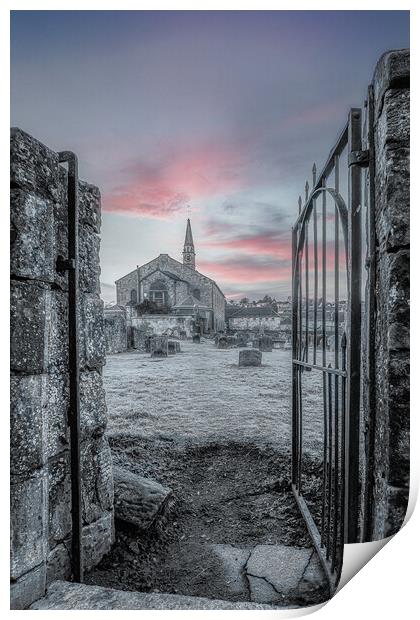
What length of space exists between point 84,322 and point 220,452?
97.7 inches

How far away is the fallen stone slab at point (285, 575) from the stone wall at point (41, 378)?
89cm

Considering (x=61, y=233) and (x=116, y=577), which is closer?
(x=61, y=233)

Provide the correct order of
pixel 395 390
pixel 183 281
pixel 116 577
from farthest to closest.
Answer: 1. pixel 183 281
2. pixel 116 577
3. pixel 395 390

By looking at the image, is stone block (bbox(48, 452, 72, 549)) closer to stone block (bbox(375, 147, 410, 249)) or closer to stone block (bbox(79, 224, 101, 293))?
stone block (bbox(79, 224, 101, 293))

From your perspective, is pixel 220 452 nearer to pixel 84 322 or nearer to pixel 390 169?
pixel 84 322

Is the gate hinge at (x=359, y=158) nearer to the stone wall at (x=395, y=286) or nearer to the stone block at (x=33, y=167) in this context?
the stone wall at (x=395, y=286)

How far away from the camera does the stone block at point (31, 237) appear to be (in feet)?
4.96

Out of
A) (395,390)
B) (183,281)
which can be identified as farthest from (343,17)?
(183,281)

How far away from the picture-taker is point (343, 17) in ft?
5.20

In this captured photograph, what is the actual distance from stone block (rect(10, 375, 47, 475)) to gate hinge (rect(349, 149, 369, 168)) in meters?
1.58

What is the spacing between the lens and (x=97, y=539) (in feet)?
6.89

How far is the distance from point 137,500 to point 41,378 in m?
1.33
